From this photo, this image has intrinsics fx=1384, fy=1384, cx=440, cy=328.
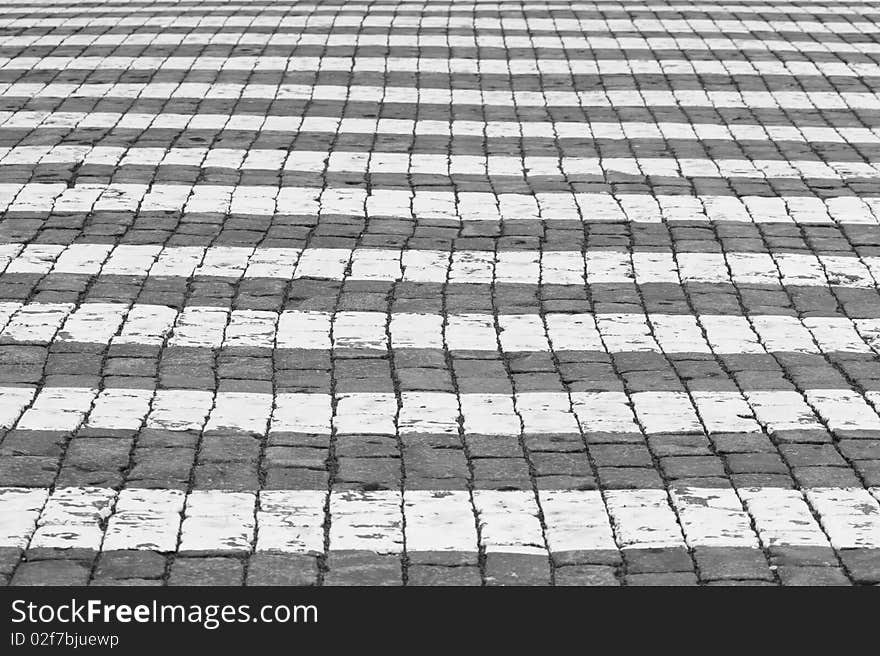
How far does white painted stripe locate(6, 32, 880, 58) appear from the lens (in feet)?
39.1

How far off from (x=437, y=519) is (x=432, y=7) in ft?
30.3

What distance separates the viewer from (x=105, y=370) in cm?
630

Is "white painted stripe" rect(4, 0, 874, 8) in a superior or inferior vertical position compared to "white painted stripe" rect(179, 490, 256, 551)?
inferior

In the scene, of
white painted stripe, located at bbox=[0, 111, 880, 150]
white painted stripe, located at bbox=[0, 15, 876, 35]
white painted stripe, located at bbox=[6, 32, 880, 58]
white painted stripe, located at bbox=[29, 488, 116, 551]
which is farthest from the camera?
white painted stripe, located at bbox=[0, 15, 876, 35]

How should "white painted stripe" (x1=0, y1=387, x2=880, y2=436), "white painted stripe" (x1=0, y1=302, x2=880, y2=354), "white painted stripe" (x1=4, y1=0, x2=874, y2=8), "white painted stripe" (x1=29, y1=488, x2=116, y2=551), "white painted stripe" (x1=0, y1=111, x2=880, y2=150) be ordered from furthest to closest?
"white painted stripe" (x1=4, y1=0, x2=874, y2=8)
"white painted stripe" (x1=0, y1=111, x2=880, y2=150)
"white painted stripe" (x1=0, y1=302, x2=880, y2=354)
"white painted stripe" (x1=0, y1=387, x2=880, y2=436)
"white painted stripe" (x1=29, y1=488, x2=116, y2=551)

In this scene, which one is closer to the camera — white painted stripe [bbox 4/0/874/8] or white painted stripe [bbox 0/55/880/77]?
white painted stripe [bbox 0/55/880/77]

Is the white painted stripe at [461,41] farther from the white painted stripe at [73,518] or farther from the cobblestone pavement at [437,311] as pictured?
the white painted stripe at [73,518]

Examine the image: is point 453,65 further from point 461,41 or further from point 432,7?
point 432,7

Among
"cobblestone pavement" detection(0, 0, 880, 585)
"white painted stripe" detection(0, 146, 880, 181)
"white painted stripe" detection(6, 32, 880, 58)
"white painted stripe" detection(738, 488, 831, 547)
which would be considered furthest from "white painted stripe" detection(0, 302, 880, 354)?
"white painted stripe" detection(6, 32, 880, 58)

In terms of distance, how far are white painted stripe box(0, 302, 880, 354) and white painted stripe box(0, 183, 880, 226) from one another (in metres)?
1.38

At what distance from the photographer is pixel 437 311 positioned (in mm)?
7004

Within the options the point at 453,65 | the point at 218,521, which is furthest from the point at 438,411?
the point at 453,65

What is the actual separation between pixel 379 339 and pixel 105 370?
50.9 inches

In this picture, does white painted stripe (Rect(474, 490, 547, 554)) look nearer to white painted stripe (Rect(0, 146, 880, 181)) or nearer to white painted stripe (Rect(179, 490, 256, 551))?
white painted stripe (Rect(179, 490, 256, 551))
